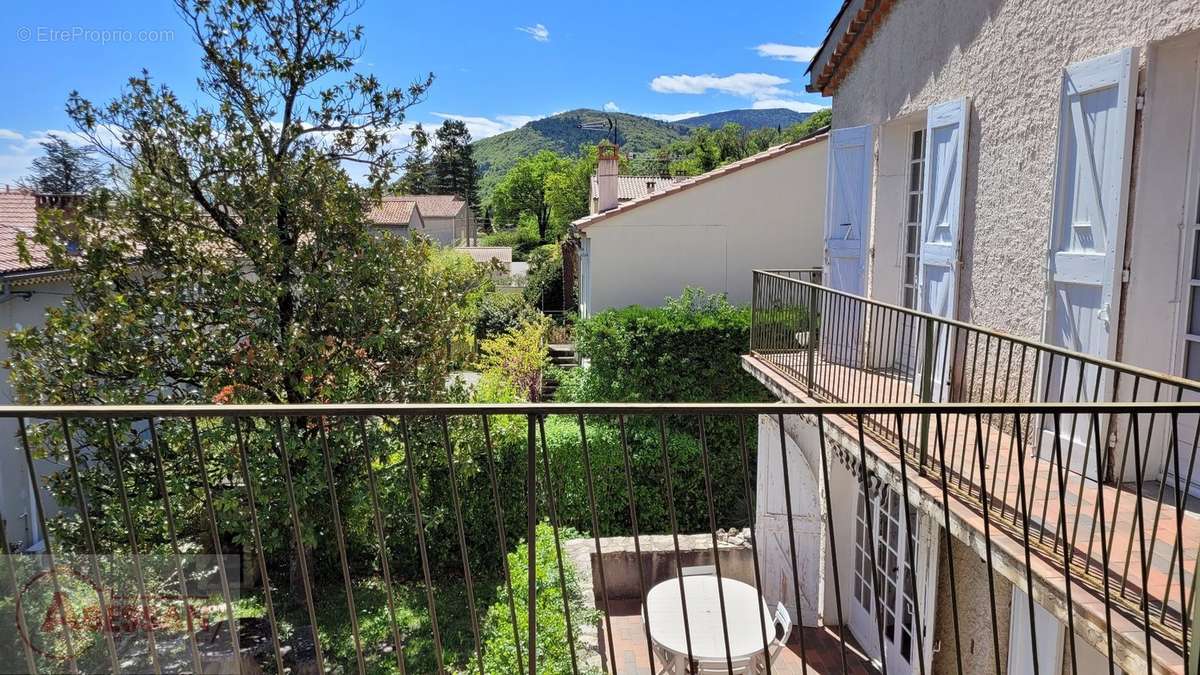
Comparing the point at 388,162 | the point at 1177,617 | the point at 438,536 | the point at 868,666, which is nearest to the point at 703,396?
the point at 438,536

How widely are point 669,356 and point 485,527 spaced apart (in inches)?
169

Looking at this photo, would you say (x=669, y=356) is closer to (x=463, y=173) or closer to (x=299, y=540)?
(x=299, y=540)

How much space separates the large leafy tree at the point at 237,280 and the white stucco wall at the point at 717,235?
328 inches

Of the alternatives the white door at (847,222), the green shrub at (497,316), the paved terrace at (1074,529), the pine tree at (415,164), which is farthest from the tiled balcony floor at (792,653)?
the green shrub at (497,316)

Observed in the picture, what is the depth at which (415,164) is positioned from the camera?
8.73 m

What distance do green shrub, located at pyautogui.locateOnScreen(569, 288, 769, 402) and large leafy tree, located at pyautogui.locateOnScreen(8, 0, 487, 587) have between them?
193 inches

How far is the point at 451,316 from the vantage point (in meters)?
8.78

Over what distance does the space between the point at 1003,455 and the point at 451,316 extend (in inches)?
239

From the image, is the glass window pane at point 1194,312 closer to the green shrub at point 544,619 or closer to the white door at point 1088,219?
the white door at point 1088,219

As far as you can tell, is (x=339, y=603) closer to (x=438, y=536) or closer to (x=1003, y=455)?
(x=438, y=536)

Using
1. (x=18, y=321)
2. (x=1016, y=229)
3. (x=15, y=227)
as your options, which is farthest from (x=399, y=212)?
(x=1016, y=229)

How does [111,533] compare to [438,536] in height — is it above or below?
above

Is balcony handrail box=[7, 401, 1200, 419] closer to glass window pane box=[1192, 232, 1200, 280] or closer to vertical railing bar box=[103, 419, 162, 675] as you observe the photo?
vertical railing bar box=[103, 419, 162, 675]

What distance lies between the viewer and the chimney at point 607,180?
18.5 meters
